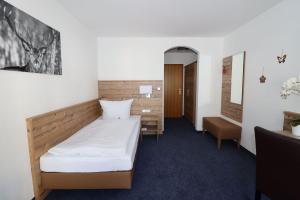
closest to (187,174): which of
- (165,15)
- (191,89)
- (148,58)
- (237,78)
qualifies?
(237,78)

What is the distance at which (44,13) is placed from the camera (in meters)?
1.82

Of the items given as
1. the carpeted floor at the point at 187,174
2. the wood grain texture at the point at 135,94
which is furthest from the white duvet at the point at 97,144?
the wood grain texture at the point at 135,94

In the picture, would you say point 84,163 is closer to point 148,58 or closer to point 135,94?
point 135,94

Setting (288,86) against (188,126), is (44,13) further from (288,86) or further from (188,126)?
(188,126)

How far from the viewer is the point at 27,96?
61.6 inches

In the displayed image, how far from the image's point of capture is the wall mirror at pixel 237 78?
9.93 feet

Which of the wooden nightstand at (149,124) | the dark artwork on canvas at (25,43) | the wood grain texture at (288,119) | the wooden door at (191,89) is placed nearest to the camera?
the dark artwork on canvas at (25,43)

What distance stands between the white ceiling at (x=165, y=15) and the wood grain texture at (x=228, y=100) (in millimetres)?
735

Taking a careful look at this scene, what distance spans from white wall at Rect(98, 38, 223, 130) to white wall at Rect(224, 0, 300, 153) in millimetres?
772

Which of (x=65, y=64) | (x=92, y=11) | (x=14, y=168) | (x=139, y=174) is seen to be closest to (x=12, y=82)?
(x=14, y=168)

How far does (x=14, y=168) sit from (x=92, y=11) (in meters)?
2.23

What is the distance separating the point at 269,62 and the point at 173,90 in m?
3.52

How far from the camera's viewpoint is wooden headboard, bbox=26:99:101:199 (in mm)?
1587

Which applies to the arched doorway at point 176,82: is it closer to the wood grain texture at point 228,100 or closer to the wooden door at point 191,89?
the wooden door at point 191,89
